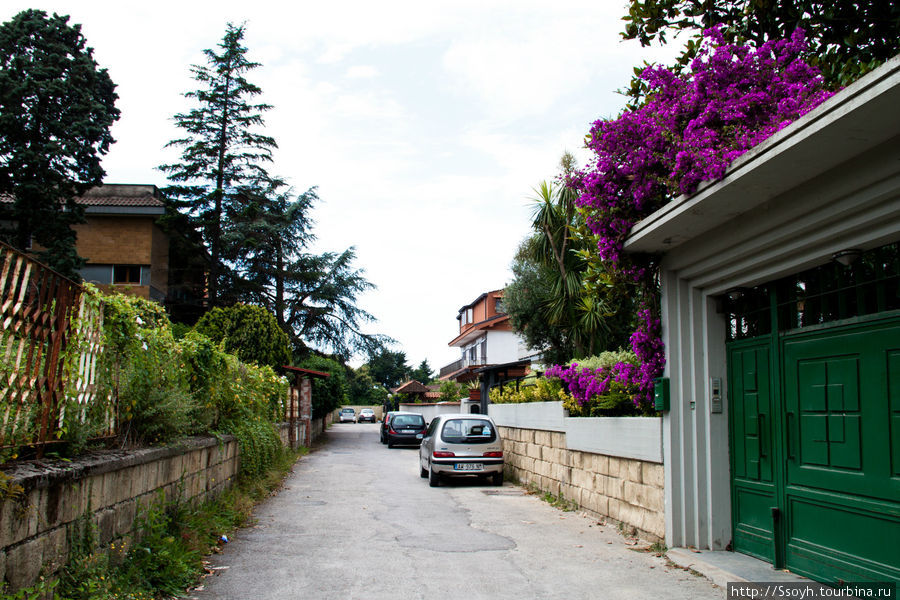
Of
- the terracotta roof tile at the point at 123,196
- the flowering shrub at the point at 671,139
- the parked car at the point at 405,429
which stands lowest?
the parked car at the point at 405,429

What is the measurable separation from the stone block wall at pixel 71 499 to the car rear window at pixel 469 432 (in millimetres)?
7700

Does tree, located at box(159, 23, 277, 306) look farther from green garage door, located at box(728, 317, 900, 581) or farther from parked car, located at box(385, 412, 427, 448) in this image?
green garage door, located at box(728, 317, 900, 581)

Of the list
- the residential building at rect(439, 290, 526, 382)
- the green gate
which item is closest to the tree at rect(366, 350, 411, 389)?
the residential building at rect(439, 290, 526, 382)

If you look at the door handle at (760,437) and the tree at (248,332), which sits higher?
the tree at (248,332)

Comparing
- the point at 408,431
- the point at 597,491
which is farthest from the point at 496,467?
the point at 408,431

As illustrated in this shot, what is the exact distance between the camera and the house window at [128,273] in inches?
1144

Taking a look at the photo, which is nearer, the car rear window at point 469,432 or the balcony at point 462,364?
the car rear window at point 469,432

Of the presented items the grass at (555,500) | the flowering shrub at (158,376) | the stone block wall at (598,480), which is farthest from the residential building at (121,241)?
the grass at (555,500)

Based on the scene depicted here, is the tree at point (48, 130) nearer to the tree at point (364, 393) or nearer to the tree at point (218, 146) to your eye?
the tree at point (218, 146)

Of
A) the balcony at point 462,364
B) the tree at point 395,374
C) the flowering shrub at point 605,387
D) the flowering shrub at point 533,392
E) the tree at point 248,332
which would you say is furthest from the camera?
the tree at point 395,374

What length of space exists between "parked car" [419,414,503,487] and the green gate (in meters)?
7.87

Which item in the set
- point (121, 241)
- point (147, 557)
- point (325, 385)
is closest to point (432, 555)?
point (147, 557)

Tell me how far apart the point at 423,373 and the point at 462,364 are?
136 ft

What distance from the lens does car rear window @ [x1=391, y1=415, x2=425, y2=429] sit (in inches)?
1147
